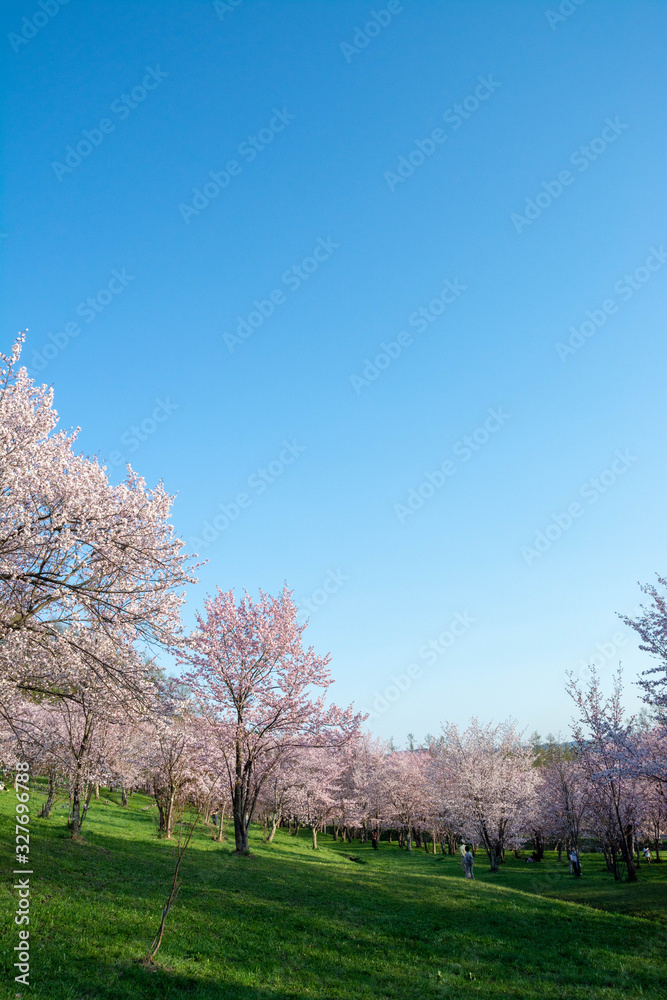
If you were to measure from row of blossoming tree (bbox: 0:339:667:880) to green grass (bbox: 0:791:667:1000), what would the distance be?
9.55 feet

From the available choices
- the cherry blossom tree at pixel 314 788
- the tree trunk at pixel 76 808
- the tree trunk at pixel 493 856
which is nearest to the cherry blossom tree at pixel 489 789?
the tree trunk at pixel 493 856

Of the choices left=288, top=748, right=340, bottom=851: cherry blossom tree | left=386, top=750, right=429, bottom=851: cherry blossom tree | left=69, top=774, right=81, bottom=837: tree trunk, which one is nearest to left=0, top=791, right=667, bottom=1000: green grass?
left=69, top=774, right=81, bottom=837: tree trunk

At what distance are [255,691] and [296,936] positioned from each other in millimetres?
17128

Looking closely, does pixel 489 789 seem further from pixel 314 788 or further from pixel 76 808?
pixel 76 808

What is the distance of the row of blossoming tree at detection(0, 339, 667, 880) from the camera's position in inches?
522

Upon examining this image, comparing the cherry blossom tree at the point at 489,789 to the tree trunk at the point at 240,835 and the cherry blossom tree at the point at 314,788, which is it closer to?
the cherry blossom tree at the point at 314,788

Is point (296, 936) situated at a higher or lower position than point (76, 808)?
lower

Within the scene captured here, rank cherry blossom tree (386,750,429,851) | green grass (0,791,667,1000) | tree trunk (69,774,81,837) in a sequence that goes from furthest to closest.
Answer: cherry blossom tree (386,750,429,851), tree trunk (69,774,81,837), green grass (0,791,667,1000)

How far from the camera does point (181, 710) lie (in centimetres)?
1525

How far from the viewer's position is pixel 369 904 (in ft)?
62.8

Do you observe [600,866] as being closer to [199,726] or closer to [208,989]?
[199,726]

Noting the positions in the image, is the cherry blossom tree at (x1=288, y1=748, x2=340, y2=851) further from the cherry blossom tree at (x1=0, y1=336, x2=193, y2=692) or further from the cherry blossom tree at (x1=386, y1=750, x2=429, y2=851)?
the cherry blossom tree at (x1=0, y1=336, x2=193, y2=692)

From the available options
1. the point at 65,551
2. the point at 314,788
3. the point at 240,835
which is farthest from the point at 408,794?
the point at 65,551

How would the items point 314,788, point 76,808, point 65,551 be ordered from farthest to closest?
point 314,788
point 76,808
point 65,551
